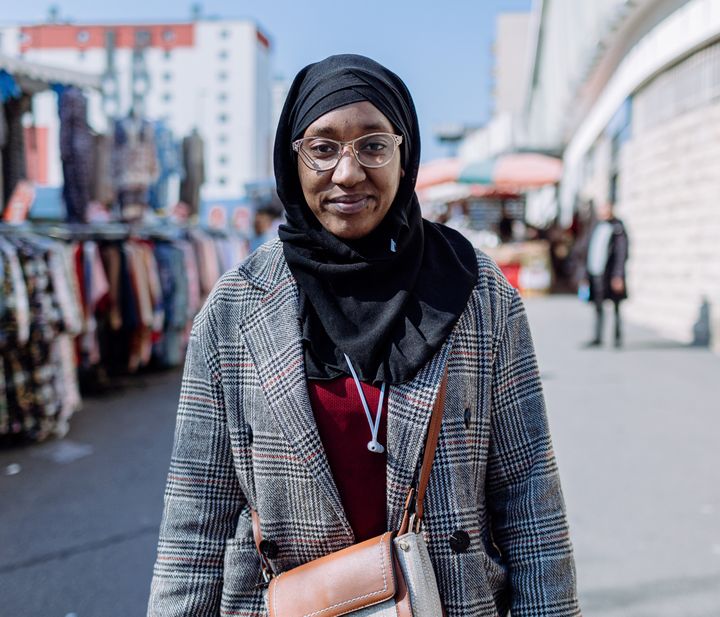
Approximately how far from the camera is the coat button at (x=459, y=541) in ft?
4.83

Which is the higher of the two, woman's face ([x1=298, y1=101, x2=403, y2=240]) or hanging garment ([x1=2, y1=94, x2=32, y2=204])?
hanging garment ([x1=2, y1=94, x2=32, y2=204])

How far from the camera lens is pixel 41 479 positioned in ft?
15.3

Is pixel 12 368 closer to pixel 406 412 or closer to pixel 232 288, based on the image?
pixel 232 288

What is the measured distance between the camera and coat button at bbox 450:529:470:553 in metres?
1.47

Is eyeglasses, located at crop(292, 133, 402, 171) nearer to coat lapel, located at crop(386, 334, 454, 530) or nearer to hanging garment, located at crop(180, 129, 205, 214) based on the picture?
coat lapel, located at crop(386, 334, 454, 530)

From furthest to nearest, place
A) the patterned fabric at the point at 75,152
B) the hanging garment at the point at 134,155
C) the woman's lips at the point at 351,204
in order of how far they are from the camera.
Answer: the hanging garment at the point at 134,155, the patterned fabric at the point at 75,152, the woman's lips at the point at 351,204

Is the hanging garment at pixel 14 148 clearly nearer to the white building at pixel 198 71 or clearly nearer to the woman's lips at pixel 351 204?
the woman's lips at pixel 351 204

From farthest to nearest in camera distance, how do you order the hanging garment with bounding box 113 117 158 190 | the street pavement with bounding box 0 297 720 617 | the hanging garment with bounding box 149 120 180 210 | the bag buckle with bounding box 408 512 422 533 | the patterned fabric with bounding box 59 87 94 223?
1. the hanging garment with bounding box 149 120 180 210
2. the hanging garment with bounding box 113 117 158 190
3. the patterned fabric with bounding box 59 87 94 223
4. the street pavement with bounding box 0 297 720 617
5. the bag buckle with bounding box 408 512 422 533

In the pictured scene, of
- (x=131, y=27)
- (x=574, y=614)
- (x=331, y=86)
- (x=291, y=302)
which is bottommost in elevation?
(x=574, y=614)

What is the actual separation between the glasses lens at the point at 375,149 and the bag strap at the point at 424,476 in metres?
0.47

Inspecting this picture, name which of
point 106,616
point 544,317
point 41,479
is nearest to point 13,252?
point 41,479

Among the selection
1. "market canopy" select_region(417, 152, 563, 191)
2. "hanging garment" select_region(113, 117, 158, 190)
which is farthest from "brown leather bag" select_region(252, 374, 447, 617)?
"market canopy" select_region(417, 152, 563, 191)

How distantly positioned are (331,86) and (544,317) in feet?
40.8

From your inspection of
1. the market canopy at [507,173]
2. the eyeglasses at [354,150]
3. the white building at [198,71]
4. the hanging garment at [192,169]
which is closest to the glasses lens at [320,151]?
the eyeglasses at [354,150]
